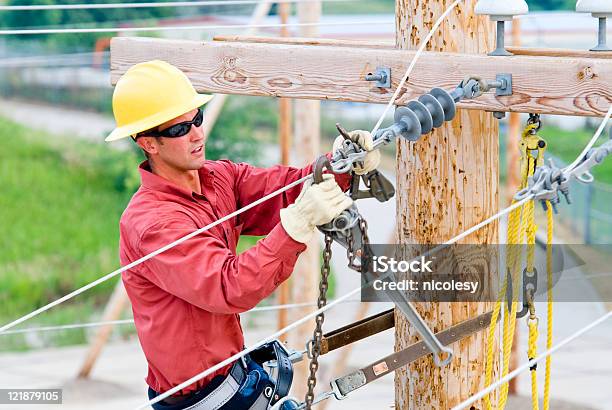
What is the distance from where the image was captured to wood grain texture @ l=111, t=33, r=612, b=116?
10.7ft

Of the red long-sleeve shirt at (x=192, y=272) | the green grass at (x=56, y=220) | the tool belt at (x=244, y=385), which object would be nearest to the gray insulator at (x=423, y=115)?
the red long-sleeve shirt at (x=192, y=272)

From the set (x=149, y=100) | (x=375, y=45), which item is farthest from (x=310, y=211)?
(x=375, y=45)

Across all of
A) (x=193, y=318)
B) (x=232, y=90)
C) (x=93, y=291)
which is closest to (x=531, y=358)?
(x=193, y=318)

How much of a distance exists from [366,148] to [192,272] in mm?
585

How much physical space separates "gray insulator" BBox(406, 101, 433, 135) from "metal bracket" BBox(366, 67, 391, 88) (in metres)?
0.35

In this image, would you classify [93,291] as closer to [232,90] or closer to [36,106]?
[36,106]

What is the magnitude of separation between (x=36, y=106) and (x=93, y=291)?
6063mm

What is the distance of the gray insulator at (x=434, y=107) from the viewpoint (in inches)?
128

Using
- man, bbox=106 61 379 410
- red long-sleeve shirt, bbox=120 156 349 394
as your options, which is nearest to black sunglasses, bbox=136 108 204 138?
man, bbox=106 61 379 410

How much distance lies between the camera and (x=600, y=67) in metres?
3.20

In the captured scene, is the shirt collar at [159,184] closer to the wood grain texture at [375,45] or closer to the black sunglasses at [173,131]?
the black sunglasses at [173,131]

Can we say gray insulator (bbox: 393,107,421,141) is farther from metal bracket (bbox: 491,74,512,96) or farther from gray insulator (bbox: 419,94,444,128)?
metal bracket (bbox: 491,74,512,96)

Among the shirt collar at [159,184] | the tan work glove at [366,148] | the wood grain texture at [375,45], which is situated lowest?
the shirt collar at [159,184]

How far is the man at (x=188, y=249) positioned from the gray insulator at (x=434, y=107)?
7.4 inches
